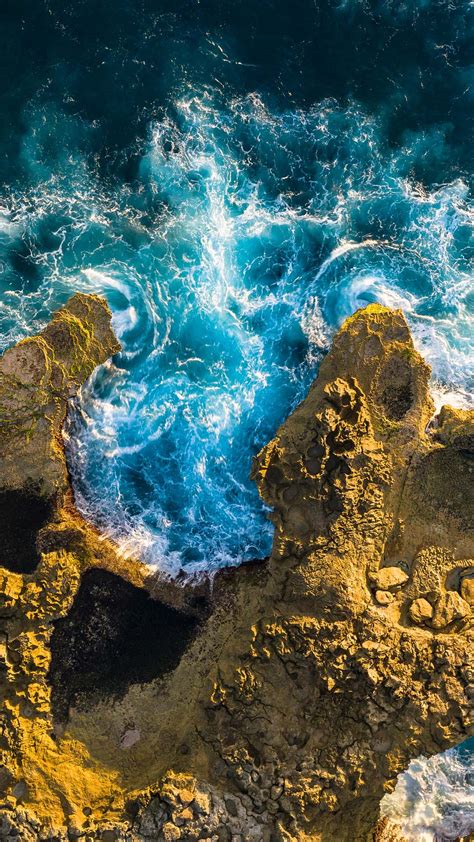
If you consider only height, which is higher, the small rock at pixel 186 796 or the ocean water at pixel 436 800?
the ocean water at pixel 436 800

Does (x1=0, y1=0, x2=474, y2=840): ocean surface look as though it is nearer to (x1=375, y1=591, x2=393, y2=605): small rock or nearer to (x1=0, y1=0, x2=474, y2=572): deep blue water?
(x1=0, y1=0, x2=474, y2=572): deep blue water

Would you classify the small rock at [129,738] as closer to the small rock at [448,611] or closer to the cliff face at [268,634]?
the cliff face at [268,634]

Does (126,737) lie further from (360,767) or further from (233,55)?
(233,55)

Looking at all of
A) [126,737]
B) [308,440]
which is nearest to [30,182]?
[308,440]

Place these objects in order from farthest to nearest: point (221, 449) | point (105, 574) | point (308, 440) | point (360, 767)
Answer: point (221, 449)
point (105, 574)
point (308, 440)
point (360, 767)

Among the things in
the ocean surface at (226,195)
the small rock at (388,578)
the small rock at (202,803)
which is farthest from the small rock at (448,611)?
the small rock at (202,803)

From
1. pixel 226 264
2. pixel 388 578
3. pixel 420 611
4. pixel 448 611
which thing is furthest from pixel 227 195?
pixel 448 611
